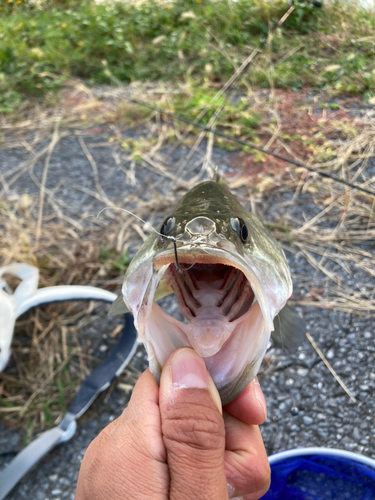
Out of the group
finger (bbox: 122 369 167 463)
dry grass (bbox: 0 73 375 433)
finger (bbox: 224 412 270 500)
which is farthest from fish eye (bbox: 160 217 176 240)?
dry grass (bbox: 0 73 375 433)

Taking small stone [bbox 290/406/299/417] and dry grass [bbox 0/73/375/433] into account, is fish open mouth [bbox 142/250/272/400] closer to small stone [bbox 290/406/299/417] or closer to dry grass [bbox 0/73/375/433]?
small stone [bbox 290/406/299/417]

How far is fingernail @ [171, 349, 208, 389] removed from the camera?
1218 mm

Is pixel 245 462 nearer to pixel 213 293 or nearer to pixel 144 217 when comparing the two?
pixel 213 293

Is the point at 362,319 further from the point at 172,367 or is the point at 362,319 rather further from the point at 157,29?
the point at 157,29

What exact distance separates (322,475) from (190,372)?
124cm

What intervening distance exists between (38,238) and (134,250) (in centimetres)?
82

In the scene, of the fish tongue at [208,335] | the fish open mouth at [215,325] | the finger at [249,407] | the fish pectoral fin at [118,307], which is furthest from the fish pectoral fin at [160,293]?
the finger at [249,407]

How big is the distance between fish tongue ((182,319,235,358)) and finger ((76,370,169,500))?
0.22 metres

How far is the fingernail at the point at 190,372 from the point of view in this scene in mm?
1219

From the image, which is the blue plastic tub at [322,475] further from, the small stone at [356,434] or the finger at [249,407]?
the finger at [249,407]

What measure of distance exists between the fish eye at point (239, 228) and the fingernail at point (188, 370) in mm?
416

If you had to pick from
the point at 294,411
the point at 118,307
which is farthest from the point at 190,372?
the point at 294,411

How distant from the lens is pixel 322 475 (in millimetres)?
1940

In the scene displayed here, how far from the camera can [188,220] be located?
3.98 ft
